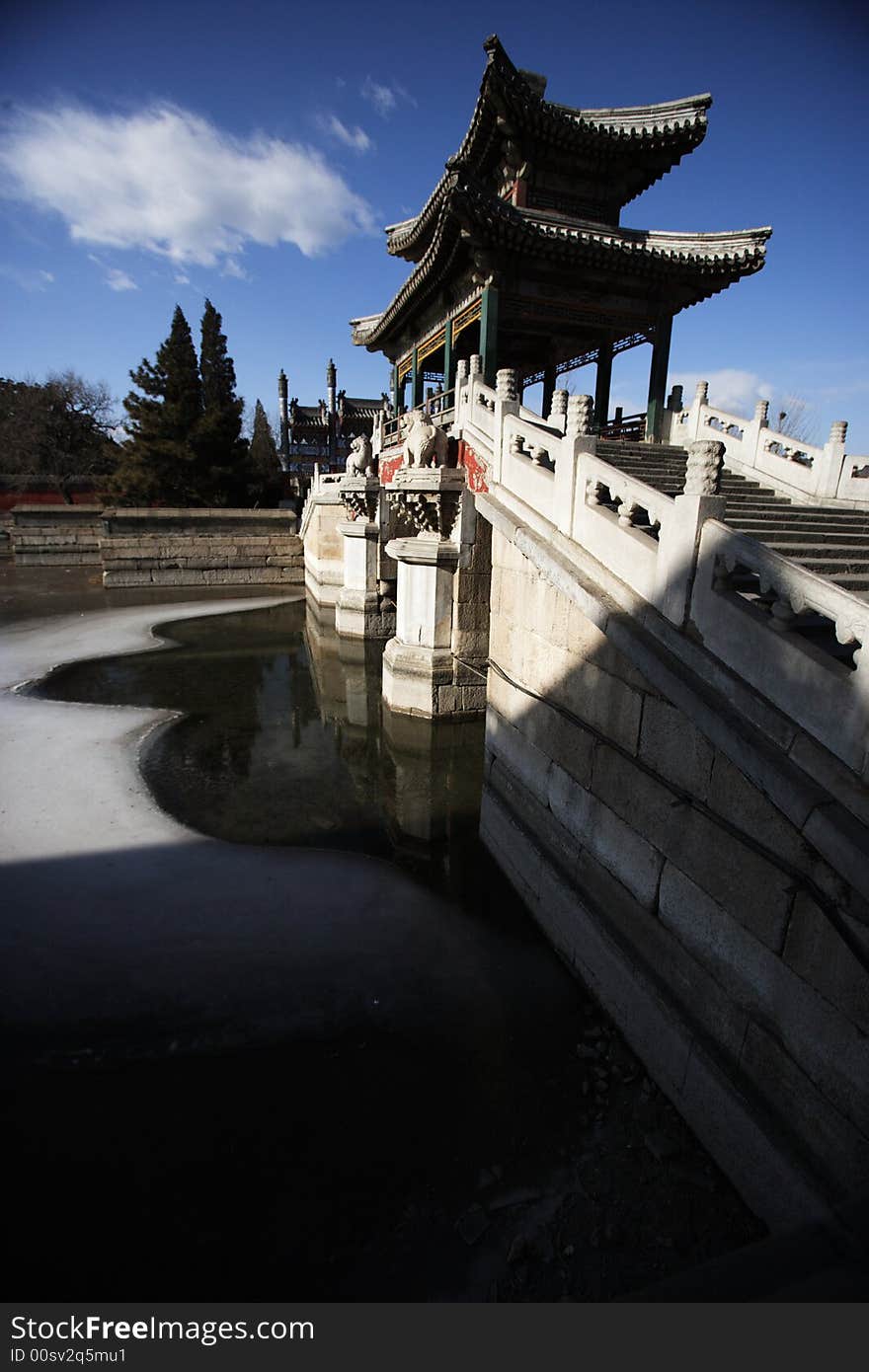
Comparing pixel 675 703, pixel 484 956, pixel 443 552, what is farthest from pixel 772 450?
pixel 484 956

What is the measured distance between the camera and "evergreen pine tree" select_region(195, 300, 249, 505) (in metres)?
27.3

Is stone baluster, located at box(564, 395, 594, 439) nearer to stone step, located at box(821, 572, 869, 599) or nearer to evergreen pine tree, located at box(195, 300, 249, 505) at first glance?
stone step, located at box(821, 572, 869, 599)

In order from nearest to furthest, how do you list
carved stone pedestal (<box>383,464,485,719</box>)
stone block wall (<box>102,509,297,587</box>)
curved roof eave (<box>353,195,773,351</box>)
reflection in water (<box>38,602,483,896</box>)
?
reflection in water (<box>38,602,483,896</box>) < carved stone pedestal (<box>383,464,485,719</box>) < curved roof eave (<box>353,195,773,351</box>) < stone block wall (<box>102,509,297,587</box>)

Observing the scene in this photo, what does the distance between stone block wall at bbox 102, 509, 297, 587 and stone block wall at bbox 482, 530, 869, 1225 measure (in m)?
19.9

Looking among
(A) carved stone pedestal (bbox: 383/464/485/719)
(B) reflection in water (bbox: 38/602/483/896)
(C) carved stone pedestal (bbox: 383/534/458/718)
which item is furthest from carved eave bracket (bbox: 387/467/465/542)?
(B) reflection in water (bbox: 38/602/483/896)

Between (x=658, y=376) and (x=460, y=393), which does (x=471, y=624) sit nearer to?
(x=460, y=393)

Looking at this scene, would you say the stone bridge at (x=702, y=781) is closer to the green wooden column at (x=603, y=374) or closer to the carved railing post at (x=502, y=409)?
the carved railing post at (x=502, y=409)

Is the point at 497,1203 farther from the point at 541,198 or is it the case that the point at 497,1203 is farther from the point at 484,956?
the point at 541,198

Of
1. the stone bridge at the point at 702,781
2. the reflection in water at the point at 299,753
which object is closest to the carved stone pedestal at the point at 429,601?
the reflection in water at the point at 299,753

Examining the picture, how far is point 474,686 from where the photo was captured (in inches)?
374

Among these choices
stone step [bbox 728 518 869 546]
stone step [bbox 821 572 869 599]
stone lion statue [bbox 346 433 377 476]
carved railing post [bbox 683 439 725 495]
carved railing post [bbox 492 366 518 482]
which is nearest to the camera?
carved railing post [bbox 683 439 725 495]

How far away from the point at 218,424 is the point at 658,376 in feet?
72.1
